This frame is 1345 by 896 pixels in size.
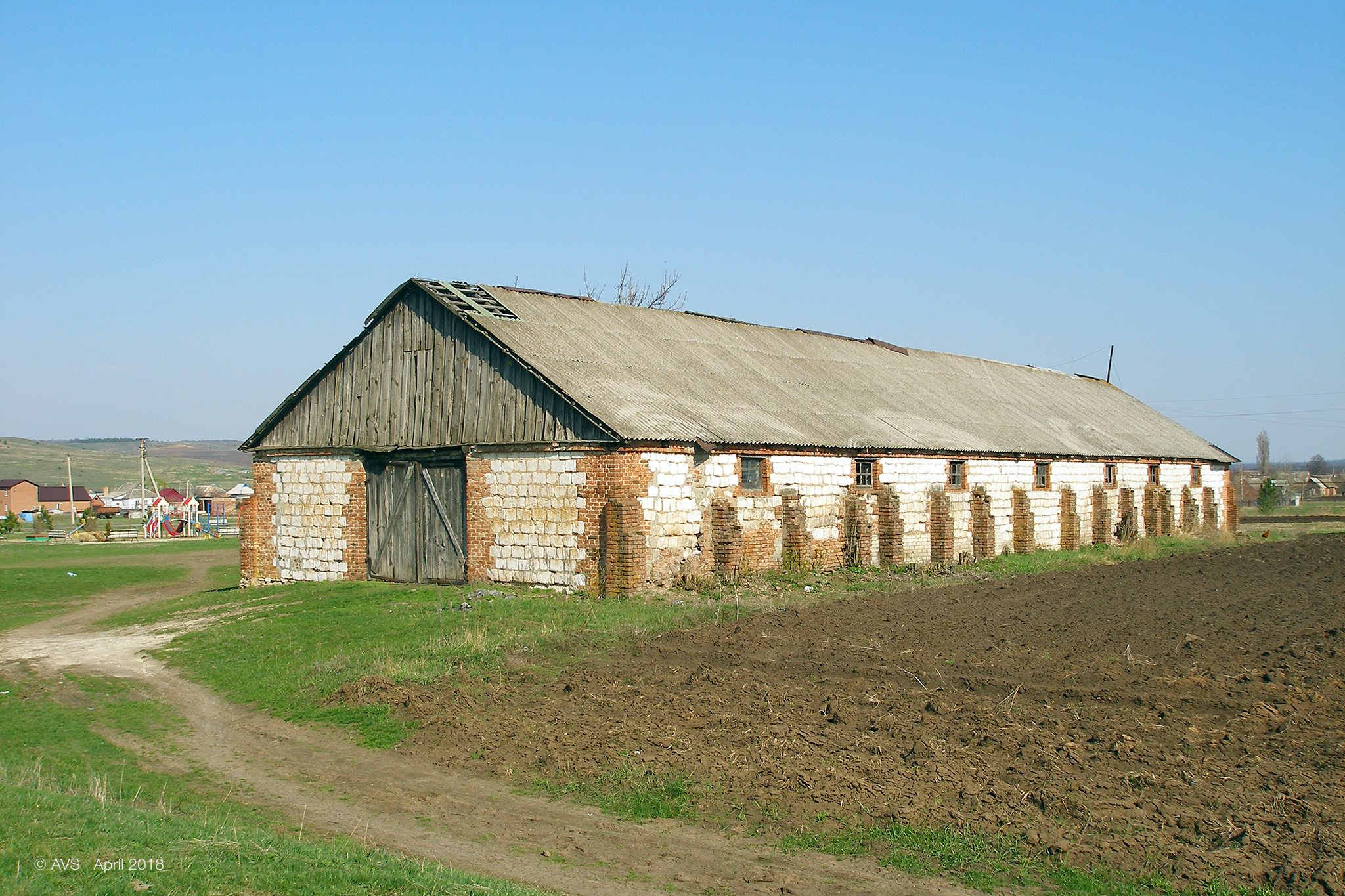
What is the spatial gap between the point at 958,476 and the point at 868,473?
14.8ft

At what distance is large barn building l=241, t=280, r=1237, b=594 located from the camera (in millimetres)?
21203

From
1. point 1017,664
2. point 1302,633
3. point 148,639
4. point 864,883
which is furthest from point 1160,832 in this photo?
point 148,639

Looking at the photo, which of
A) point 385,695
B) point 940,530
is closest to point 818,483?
point 940,530

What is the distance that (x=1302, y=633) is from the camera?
16438mm

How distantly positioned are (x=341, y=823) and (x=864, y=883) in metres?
4.34

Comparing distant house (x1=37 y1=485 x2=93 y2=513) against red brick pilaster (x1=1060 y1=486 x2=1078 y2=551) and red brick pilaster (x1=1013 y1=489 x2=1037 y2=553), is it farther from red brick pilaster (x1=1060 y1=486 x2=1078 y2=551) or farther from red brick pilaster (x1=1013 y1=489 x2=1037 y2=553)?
red brick pilaster (x1=1013 y1=489 x2=1037 y2=553)

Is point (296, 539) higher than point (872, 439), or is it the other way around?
point (872, 439)

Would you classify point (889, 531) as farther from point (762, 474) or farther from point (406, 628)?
point (406, 628)

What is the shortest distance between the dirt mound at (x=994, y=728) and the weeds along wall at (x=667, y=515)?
4.08 m

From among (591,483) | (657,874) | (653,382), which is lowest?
(657,874)

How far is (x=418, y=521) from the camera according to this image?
24.1 m

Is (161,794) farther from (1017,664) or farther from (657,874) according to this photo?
(1017,664)

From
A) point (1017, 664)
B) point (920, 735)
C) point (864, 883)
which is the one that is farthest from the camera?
point (1017, 664)

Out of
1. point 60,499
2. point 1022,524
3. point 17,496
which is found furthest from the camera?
point 60,499
